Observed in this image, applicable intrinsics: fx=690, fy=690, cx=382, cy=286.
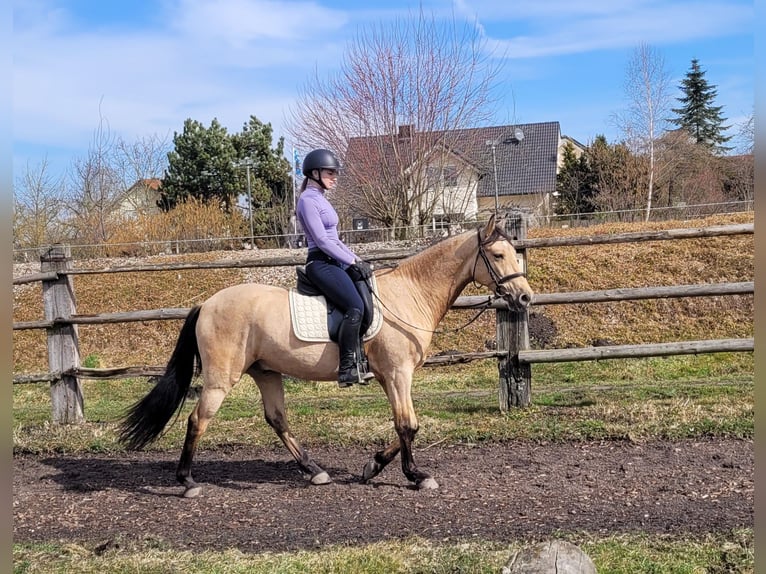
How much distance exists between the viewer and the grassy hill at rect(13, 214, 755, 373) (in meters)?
11.8

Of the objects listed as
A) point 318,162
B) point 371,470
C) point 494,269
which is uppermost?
point 318,162

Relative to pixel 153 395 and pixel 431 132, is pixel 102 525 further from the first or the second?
pixel 431 132

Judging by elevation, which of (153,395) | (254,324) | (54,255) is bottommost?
(153,395)

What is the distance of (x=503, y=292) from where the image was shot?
5.48 metres

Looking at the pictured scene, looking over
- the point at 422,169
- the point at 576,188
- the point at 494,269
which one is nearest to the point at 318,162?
the point at 494,269

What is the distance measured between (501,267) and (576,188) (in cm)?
2613

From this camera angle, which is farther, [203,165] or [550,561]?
[203,165]

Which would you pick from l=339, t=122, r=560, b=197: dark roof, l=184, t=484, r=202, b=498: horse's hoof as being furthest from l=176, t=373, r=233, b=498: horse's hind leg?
l=339, t=122, r=560, b=197: dark roof

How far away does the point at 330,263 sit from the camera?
5543mm

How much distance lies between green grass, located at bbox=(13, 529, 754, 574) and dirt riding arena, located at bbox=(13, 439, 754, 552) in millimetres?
171

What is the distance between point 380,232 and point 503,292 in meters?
15.0

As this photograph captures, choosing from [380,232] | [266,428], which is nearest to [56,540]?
[266,428]

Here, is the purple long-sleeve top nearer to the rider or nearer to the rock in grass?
the rider

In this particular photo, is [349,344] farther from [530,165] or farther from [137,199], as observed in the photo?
[530,165]
